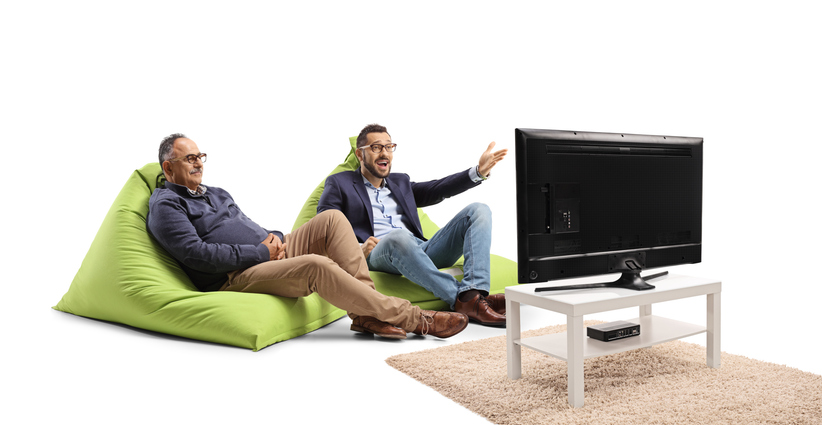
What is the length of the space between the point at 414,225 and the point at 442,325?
3.57 feet

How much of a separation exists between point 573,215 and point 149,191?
2.40 metres

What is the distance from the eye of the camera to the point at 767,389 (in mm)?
2223

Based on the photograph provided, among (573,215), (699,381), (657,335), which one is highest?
(573,215)

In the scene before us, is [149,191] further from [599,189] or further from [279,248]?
[599,189]

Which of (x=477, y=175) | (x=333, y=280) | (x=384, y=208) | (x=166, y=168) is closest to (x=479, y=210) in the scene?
(x=477, y=175)

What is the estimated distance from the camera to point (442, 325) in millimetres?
3066

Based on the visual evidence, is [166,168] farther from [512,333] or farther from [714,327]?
[714,327]

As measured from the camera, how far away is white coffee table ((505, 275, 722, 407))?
2.11 meters

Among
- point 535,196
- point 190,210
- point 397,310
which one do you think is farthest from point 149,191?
point 535,196

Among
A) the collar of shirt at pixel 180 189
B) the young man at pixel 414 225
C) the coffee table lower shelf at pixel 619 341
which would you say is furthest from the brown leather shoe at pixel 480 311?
the collar of shirt at pixel 180 189

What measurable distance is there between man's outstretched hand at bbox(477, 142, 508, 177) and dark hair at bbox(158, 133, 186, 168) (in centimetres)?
176

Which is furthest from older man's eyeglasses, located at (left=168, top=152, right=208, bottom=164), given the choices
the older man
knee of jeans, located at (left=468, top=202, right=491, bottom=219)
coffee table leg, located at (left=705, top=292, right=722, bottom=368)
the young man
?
coffee table leg, located at (left=705, top=292, right=722, bottom=368)

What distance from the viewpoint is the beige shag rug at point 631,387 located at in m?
2.01

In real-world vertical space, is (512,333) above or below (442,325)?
above
